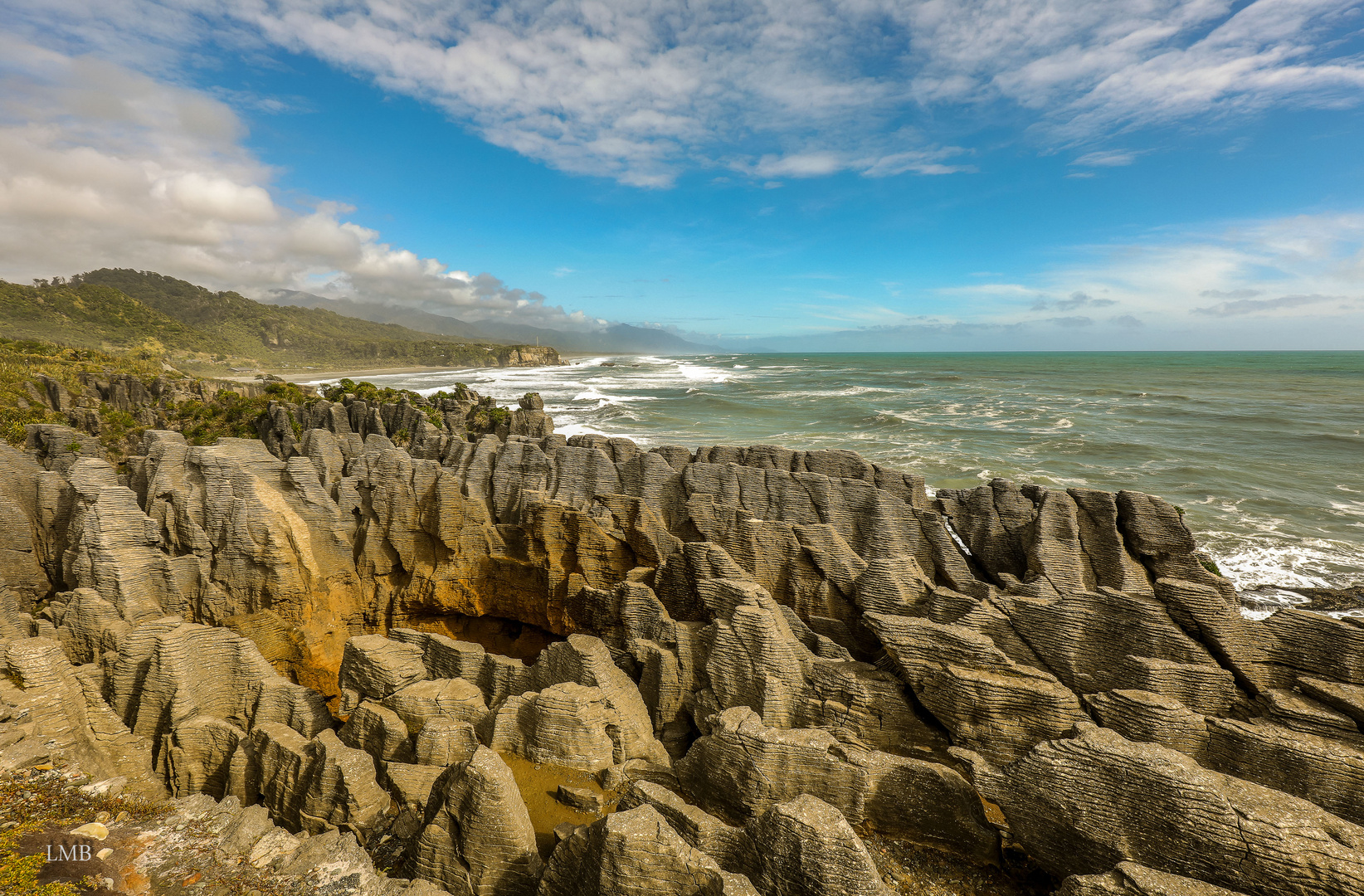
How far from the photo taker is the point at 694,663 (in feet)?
29.1

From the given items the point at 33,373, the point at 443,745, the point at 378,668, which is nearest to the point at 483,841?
the point at 443,745

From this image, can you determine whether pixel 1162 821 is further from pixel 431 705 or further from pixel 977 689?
pixel 431 705

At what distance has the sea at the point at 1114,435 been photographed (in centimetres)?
2111

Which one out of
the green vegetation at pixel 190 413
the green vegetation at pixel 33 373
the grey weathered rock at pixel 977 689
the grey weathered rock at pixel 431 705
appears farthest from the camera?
the green vegetation at pixel 190 413

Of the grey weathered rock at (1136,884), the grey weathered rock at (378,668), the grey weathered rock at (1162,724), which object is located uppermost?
the grey weathered rock at (1162,724)

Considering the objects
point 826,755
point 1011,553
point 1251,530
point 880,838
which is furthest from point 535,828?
point 1251,530

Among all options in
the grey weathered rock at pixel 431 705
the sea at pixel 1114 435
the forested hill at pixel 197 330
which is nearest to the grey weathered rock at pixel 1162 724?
the grey weathered rock at pixel 431 705

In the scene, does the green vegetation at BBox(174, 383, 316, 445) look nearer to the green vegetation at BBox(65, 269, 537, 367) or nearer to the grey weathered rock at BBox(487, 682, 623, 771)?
the grey weathered rock at BBox(487, 682, 623, 771)

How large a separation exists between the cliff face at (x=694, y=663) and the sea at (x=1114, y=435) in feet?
44.4

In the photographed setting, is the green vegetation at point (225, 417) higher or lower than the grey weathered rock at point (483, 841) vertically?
higher

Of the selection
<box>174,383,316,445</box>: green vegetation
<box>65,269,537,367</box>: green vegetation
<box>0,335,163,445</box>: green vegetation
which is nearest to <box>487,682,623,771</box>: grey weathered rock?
<box>0,335,163,445</box>: green vegetation

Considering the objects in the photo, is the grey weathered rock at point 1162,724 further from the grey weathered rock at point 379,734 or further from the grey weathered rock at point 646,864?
the grey weathered rock at point 379,734

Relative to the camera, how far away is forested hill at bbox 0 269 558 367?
93438mm

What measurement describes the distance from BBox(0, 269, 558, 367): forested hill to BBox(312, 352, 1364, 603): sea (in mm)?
61772
